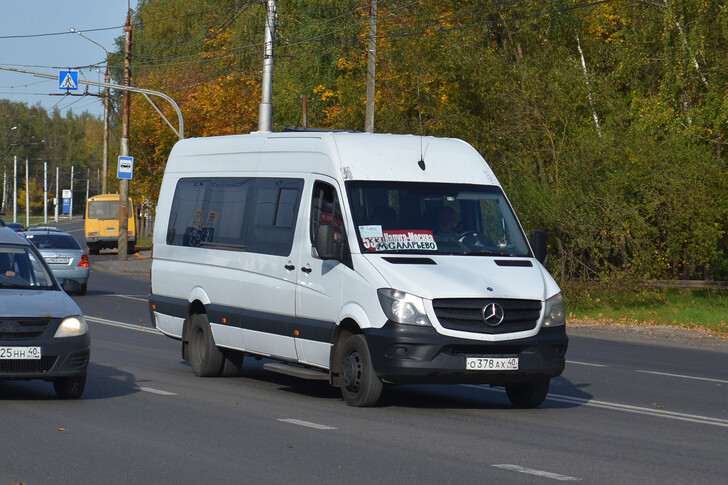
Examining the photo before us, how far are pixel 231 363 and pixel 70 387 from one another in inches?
108

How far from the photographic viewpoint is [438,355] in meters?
10.8

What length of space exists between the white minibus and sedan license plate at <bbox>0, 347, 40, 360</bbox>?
93.8 inches

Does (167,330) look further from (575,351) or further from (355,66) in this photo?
(355,66)

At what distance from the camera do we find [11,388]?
12.6 m

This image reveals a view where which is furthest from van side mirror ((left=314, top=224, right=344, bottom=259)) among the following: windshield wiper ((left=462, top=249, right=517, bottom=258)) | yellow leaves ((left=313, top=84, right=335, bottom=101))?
yellow leaves ((left=313, top=84, right=335, bottom=101))

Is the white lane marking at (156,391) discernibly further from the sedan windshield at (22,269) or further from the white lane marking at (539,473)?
the white lane marking at (539,473)

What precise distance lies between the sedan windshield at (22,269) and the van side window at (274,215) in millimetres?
2180

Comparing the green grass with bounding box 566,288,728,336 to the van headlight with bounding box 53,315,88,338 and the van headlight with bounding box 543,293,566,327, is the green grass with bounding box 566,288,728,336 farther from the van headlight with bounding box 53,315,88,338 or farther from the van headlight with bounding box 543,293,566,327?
the van headlight with bounding box 53,315,88,338

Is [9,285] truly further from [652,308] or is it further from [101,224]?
[101,224]

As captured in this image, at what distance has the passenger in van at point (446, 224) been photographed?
465 inches

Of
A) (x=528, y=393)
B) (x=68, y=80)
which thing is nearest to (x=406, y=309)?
(x=528, y=393)

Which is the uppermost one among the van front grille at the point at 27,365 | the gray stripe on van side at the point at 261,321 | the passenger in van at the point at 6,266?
the passenger in van at the point at 6,266

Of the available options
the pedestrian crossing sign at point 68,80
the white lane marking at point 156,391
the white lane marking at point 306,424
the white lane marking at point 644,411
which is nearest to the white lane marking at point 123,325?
the white lane marking at point 156,391

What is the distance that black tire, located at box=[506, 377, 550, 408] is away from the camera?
11.7m
